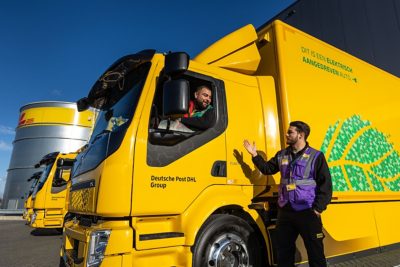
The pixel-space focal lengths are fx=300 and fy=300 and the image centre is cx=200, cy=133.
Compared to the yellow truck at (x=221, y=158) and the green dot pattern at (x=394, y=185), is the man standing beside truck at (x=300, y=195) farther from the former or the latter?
the green dot pattern at (x=394, y=185)

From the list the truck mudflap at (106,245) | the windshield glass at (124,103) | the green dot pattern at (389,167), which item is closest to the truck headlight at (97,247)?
the truck mudflap at (106,245)

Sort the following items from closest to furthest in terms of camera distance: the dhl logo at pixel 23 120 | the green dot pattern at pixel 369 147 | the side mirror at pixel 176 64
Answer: the side mirror at pixel 176 64, the green dot pattern at pixel 369 147, the dhl logo at pixel 23 120

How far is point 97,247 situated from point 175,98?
1.41 metres

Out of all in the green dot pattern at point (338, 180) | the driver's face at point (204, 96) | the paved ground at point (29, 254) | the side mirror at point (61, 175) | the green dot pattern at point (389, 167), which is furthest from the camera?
the side mirror at point (61, 175)

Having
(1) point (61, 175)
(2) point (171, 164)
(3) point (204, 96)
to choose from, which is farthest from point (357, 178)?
(1) point (61, 175)

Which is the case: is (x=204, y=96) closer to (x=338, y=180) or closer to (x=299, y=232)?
(x=299, y=232)

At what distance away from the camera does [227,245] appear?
2.98 meters

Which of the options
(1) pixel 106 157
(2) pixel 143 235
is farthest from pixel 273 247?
(1) pixel 106 157

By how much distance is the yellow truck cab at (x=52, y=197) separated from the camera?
920cm

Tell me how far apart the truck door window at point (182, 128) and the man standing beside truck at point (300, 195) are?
0.63 metres

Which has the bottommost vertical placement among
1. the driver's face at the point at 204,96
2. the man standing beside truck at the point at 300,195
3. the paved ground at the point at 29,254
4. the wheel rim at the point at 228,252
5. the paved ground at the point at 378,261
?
the paved ground at the point at 29,254

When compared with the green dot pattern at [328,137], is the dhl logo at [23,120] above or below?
above

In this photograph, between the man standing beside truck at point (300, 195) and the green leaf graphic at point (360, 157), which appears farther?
the green leaf graphic at point (360, 157)

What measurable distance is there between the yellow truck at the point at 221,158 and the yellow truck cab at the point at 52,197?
6.39m
